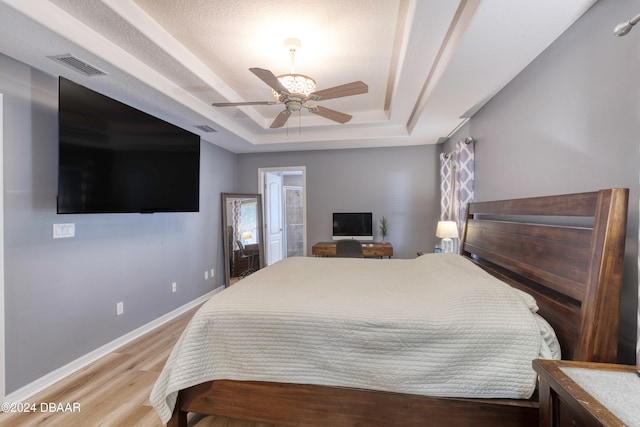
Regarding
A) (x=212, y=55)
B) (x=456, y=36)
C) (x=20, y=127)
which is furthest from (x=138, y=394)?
(x=456, y=36)

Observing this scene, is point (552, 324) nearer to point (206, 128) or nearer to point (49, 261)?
point (49, 261)

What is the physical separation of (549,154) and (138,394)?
324 centimetres

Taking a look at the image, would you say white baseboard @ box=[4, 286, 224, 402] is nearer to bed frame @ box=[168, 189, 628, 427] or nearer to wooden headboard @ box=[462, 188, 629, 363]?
bed frame @ box=[168, 189, 628, 427]

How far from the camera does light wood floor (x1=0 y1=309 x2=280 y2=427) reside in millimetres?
1694

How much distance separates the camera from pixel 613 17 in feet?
4.19

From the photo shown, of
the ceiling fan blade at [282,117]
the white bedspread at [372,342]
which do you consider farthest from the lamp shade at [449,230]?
the ceiling fan blade at [282,117]

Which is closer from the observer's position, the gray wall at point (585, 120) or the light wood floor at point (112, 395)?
the gray wall at point (585, 120)

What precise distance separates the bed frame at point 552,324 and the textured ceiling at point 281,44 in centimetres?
103

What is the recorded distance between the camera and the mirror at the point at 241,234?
4.45 meters

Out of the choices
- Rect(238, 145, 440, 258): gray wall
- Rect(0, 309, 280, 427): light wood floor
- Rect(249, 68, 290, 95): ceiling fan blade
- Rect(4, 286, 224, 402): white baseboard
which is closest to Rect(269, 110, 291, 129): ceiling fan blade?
Rect(249, 68, 290, 95): ceiling fan blade

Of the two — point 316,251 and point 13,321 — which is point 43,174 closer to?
point 13,321

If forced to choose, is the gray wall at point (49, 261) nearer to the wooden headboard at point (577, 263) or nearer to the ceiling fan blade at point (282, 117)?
the ceiling fan blade at point (282, 117)

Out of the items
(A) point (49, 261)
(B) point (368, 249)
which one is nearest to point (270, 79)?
(A) point (49, 261)

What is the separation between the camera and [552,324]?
1367 millimetres
